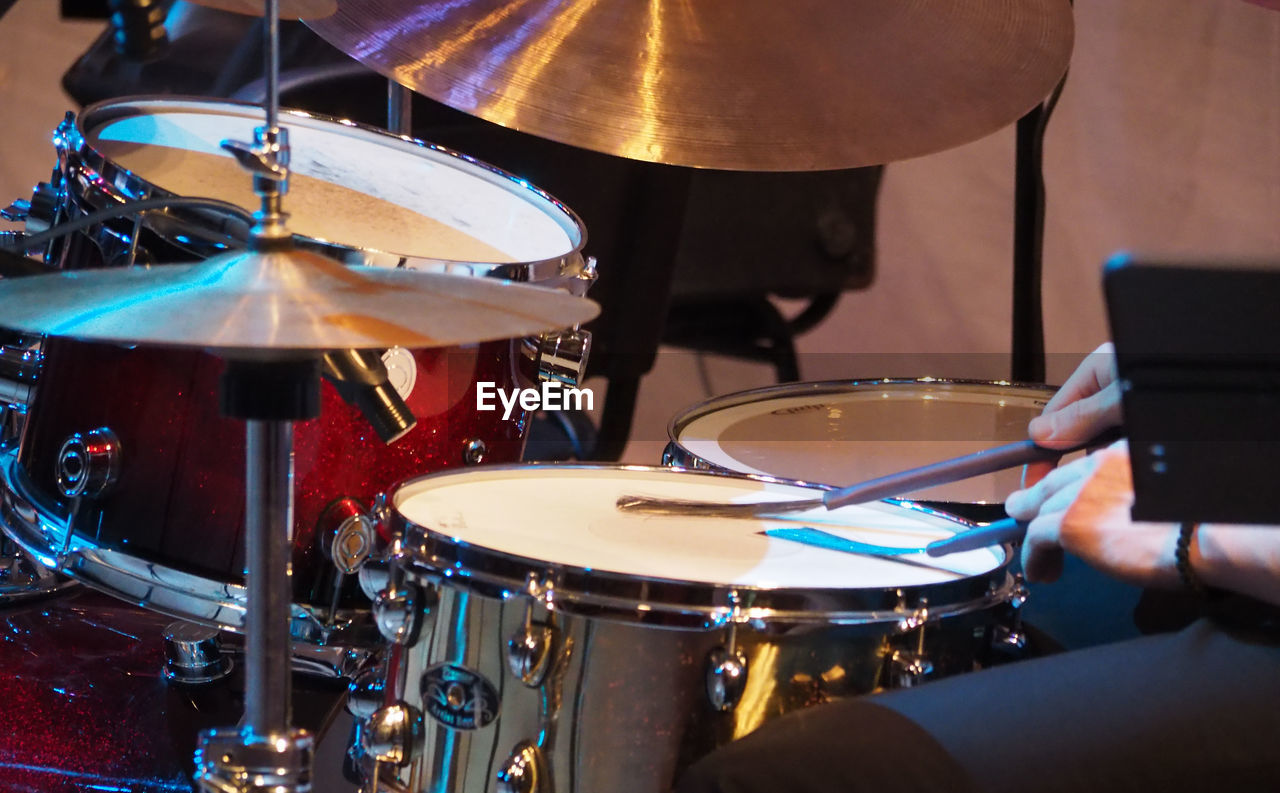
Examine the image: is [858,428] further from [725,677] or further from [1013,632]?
[725,677]

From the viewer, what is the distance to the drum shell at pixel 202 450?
99 centimetres

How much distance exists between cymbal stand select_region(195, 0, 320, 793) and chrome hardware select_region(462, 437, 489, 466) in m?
0.44

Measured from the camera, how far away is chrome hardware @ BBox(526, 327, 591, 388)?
3.69 feet

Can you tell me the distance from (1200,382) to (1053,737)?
0.71 feet

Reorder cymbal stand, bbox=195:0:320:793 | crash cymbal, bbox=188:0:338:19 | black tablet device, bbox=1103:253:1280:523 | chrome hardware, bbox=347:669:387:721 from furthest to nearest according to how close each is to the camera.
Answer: crash cymbal, bbox=188:0:338:19, chrome hardware, bbox=347:669:387:721, cymbal stand, bbox=195:0:320:793, black tablet device, bbox=1103:253:1280:523

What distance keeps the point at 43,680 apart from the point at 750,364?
4.92ft

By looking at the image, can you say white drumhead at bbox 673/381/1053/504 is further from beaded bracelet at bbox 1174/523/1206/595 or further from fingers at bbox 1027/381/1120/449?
beaded bracelet at bbox 1174/523/1206/595

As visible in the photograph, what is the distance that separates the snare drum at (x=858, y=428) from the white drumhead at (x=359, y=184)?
11.0 inches

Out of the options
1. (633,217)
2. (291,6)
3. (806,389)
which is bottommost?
(806,389)

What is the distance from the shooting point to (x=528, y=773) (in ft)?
2.35

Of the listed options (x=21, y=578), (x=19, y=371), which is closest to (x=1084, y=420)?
(x=19, y=371)

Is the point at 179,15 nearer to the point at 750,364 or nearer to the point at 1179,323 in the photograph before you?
the point at 750,364

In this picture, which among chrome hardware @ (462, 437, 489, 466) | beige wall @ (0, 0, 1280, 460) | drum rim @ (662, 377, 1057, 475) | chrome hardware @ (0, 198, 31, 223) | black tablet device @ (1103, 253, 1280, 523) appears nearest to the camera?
black tablet device @ (1103, 253, 1280, 523)

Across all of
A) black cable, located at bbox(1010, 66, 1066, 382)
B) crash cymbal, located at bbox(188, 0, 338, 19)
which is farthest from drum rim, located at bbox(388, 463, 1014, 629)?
black cable, located at bbox(1010, 66, 1066, 382)
